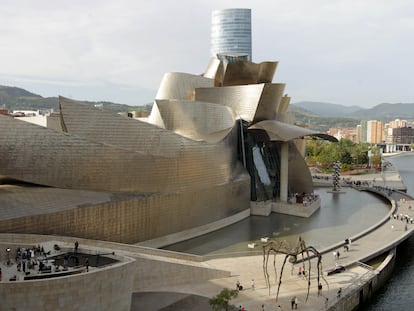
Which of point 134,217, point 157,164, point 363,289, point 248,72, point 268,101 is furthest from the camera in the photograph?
point 248,72

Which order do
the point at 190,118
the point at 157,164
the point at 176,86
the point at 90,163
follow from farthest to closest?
the point at 176,86 → the point at 190,118 → the point at 157,164 → the point at 90,163

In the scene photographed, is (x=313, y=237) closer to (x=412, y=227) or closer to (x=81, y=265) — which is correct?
(x=412, y=227)

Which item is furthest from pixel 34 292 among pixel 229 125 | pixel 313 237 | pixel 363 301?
pixel 229 125

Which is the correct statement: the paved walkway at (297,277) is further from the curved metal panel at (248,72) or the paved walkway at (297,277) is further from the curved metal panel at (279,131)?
the curved metal panel at (248,72)

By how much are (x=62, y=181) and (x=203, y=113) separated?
48.7 feet

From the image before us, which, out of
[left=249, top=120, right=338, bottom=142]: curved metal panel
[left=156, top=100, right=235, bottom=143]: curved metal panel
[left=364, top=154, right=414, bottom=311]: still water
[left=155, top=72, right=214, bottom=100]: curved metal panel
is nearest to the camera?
[left=364, top=154, right=414, bottom=311]: still water

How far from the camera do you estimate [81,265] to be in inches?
740

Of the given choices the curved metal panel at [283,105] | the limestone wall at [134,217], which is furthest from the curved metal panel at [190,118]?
the curved metal panel at [283,105]

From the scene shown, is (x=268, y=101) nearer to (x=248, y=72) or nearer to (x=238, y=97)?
(x=238, y=97)

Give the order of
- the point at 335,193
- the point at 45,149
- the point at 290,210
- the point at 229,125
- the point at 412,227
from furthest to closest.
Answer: the point at 335,193, the point at 290,210, the point at 229,125, the point at 412,227, the point at 45,149

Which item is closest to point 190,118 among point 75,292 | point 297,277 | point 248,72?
point 248,72

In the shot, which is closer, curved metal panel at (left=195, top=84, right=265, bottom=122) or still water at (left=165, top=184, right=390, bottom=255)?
still water at (left=165, top=184, right=390, bottom=255)

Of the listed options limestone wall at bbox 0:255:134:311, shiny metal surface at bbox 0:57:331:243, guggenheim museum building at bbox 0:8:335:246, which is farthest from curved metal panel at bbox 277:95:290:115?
limestone wall at bbox 0:255:134:311

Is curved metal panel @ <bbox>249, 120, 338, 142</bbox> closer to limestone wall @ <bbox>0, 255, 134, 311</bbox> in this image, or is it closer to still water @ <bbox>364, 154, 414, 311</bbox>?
still water @ <bbox>364, 154, 414, 311</bbox>
